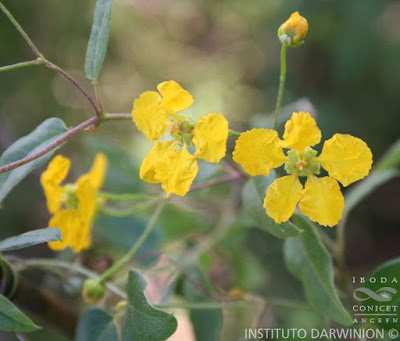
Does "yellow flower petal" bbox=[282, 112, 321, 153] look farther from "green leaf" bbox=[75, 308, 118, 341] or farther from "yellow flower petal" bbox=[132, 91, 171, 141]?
"green leaf" bbox=[75, 308, 118, 341]

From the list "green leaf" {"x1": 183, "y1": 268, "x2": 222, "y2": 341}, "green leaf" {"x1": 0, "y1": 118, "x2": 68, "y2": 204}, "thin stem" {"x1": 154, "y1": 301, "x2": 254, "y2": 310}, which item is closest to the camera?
"green leaf" {"x1": 0, "y1": 118, "x2": 68, "y2": 204}

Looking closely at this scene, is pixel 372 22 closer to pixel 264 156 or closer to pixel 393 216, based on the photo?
pixel 393 216

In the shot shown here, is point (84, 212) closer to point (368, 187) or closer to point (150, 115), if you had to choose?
point (150, 115)

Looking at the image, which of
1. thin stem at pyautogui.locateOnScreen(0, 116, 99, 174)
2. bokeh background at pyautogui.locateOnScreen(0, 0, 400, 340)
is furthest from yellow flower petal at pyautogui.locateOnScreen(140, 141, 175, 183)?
bokeh background at pyautogui.locateOnScreen(0, 0, 400, 340)

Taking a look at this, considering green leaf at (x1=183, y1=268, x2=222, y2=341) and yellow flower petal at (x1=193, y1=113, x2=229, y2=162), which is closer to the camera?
yellow flower petal at (x1=193, y1=113, x2=229, y2=162)

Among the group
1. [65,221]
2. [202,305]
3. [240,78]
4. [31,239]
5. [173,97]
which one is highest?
[173,97]

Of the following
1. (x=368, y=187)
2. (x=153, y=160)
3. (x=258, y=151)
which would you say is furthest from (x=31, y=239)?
(x=368, y=187)
